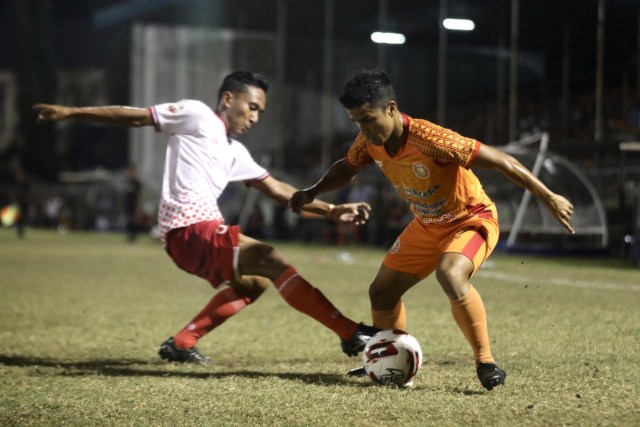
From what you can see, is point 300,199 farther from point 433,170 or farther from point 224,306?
point 433,170

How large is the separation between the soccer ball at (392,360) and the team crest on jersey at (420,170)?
2.99 ft

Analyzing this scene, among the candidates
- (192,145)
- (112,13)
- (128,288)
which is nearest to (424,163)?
(192,145)

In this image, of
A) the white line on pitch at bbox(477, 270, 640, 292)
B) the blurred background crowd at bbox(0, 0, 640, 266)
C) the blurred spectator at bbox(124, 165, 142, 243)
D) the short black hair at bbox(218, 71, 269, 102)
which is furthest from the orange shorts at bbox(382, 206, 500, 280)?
the blurred spectator at bbox(124, 165, 142, 243)

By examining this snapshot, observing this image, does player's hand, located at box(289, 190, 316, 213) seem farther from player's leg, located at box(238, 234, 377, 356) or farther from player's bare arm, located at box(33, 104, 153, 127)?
player's bare arm, located at box(33, 104, 153, 127)

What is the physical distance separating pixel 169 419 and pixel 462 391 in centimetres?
155

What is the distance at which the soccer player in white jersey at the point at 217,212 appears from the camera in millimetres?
5859

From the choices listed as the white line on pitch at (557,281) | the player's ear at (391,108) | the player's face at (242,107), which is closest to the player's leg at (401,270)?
the player's ear at (391,108)

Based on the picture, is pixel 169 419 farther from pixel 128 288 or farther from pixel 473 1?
pixel 473 1

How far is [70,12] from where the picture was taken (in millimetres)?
53656

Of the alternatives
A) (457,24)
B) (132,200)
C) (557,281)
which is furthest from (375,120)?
(132,200)

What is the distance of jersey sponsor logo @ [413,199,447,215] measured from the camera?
5.38m

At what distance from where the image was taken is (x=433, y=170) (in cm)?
523

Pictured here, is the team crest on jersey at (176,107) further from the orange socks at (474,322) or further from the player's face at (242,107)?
the orange socks at (474,322)

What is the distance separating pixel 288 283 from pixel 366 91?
1449 millimetres
